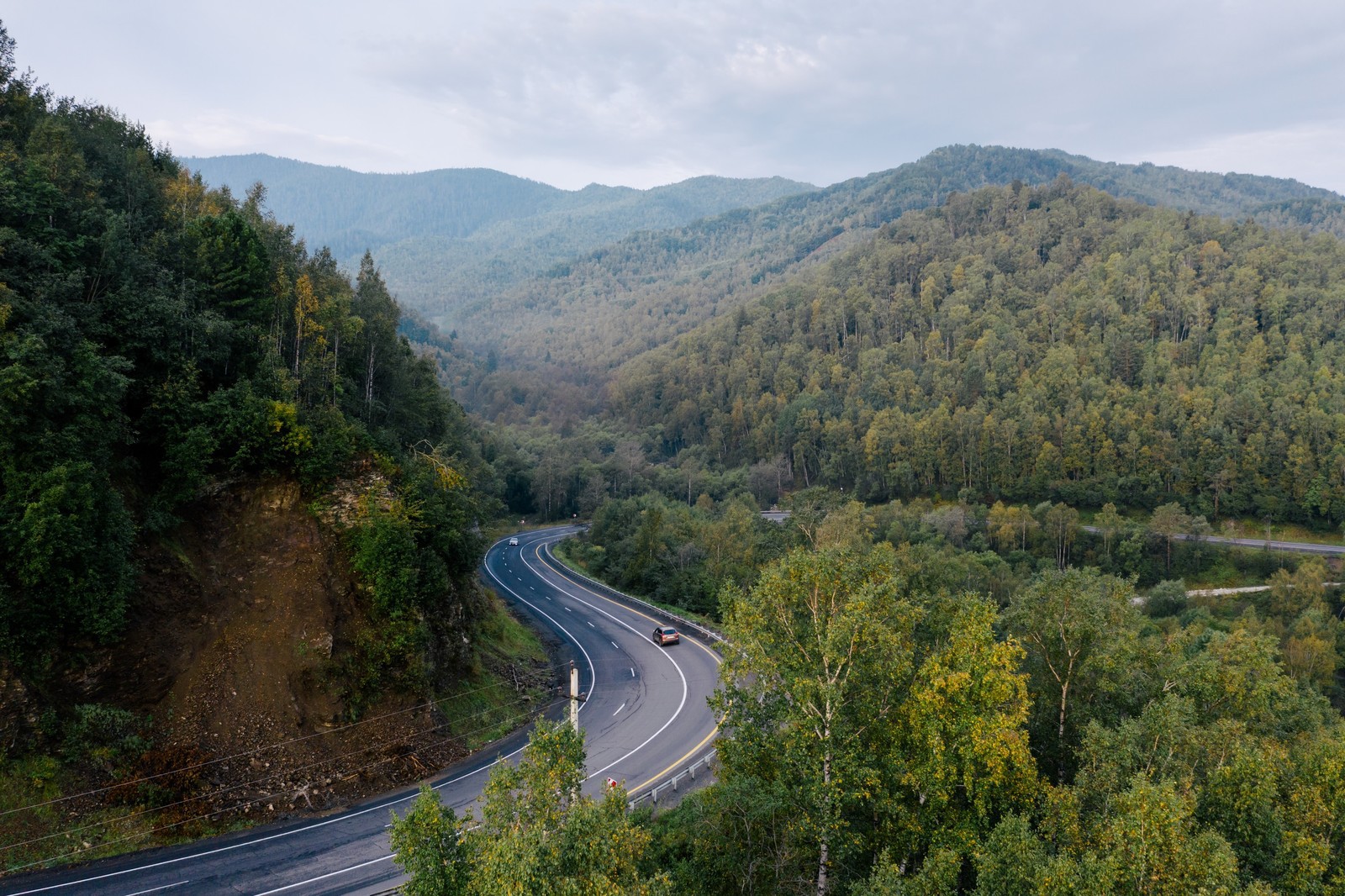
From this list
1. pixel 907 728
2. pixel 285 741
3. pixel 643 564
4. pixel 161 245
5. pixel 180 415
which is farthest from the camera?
pixel 643 564

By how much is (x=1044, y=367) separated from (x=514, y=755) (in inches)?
4599

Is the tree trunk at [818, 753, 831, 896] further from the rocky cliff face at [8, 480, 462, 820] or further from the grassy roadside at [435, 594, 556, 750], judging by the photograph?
the grassy roadside at [435, 594, 556, 750]

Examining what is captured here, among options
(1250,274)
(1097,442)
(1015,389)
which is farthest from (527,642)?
(1250,274)

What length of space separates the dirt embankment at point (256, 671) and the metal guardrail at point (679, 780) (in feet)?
25.7

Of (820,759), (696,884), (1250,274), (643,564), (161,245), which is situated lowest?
(643,564)

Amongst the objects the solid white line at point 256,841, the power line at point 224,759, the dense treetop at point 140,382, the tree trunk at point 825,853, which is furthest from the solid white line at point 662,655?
the tree trunk at point 825,853

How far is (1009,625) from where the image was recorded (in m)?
24.6

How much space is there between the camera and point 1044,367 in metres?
118

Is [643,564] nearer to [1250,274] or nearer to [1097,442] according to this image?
[1097,442]

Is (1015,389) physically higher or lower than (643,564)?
higher

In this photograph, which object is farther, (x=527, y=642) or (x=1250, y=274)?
(x=1250, y=274)

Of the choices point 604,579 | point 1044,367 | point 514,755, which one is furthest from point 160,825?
point 1044,367

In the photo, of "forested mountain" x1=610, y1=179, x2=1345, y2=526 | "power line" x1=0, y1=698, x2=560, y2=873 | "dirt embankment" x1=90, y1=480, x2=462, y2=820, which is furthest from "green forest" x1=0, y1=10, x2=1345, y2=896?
"forested mountain" x1=610, y1=179, x2=1345, y2=526

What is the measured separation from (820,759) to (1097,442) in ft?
332
